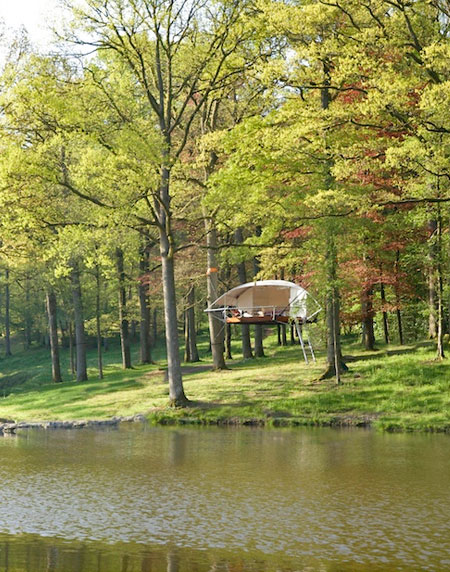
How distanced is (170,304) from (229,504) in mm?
14265

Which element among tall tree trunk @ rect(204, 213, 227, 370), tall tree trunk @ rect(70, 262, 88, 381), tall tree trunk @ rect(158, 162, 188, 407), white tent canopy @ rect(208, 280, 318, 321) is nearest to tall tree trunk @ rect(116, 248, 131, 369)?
tall tree trunk @ rect(70, 262, 88, 381)

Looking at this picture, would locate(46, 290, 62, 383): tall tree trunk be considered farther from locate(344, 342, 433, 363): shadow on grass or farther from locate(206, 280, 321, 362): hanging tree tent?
locate(344, 342, 433, 363): shadow on grass

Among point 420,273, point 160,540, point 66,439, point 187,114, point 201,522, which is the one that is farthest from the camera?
point 187,114

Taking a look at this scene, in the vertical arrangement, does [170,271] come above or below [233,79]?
below

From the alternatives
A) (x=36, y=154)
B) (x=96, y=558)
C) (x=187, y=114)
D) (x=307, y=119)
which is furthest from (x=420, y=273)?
(x=96, y=558)

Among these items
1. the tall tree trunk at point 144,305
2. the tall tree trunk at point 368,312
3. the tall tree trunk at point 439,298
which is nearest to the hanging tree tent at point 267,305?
the tall tree trunk at point 368,312

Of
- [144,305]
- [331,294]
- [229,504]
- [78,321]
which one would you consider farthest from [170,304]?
[144,305]

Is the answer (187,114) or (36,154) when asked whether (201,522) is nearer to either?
(36,154)

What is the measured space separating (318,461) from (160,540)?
21.7 ft

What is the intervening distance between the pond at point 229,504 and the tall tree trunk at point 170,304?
5.84m

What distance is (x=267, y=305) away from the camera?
3139 cm

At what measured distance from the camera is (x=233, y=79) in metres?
28.3

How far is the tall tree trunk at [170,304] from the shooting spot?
25.5 m

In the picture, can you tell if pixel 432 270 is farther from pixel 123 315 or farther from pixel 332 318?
pixel 123 315
